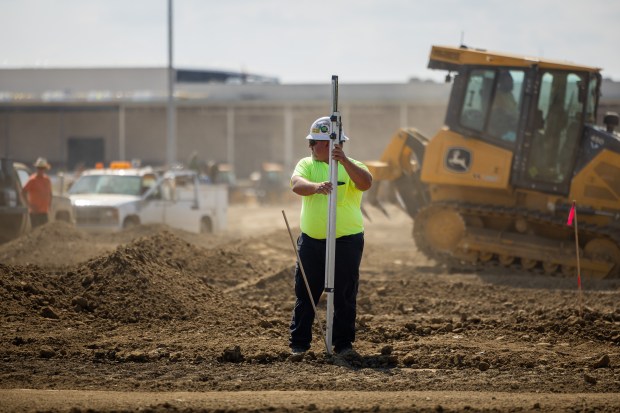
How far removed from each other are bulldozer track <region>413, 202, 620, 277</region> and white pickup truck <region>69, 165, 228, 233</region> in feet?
23.7

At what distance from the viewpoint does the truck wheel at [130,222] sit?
24180 millimetres

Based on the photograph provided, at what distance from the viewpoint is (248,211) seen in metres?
42.6

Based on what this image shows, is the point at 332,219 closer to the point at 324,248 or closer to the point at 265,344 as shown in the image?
the point at 324,248

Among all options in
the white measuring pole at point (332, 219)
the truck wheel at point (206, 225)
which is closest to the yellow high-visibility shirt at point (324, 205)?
the white measuring pole at point (332, 219)

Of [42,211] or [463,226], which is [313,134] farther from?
[42,211]

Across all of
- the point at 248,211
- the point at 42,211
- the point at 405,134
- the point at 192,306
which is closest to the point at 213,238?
the point at 42,211

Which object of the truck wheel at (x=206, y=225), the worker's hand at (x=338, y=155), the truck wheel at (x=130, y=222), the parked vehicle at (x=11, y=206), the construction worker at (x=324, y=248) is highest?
the worker's hand at (x=338, y=155)

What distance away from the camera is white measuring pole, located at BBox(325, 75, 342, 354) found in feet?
31.2

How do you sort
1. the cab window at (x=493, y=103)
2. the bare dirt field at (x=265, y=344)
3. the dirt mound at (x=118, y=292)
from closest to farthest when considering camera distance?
the bare dirt field at (x=265, y=344)
the dirt mound at (x=118, y=292)
the cab window at (x=493, y=103)

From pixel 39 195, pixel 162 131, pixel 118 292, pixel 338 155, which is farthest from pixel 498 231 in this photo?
pixel 162 131

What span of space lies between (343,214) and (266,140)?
51.6 meters

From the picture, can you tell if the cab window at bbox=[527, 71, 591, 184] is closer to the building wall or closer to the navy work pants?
the navy work pants

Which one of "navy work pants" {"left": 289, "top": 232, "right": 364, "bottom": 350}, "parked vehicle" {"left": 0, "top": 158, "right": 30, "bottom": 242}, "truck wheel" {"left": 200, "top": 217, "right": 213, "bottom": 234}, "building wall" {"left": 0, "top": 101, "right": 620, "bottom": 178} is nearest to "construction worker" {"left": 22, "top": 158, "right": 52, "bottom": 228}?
"parked vehicle" {"left": 0, "top": 158, "right": 30, "bottom": 242}

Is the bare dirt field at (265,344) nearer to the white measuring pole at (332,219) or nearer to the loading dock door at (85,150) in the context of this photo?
the white measuring pole at (332,219)
